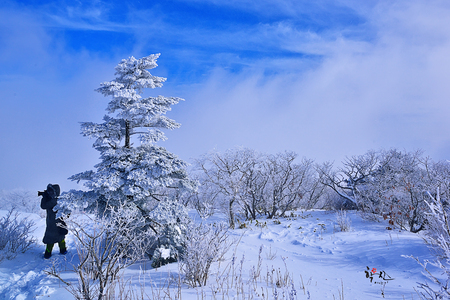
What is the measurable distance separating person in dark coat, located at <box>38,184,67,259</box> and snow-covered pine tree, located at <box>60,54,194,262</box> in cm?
129

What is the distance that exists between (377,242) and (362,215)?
4.04 metres

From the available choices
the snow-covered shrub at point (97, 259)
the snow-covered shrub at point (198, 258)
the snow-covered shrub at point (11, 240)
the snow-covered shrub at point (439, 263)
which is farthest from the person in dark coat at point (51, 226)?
the snow-covered shrub at point (439, 263)

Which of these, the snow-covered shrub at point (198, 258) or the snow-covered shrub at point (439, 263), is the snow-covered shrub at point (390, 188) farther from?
the snow-covered shrub at point (198, 258)

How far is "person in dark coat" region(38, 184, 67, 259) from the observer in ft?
23.7

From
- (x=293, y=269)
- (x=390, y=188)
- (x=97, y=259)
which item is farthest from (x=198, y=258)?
(x=390, y=188)

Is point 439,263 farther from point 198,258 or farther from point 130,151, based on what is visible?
point 130,151

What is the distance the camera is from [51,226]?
23.8ft

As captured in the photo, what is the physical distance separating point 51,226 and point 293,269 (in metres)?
6.94

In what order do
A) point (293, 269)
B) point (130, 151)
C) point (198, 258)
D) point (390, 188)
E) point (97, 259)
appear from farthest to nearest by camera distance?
point (390, 188), point (130, 151), point (293, 269), point (198, 258), point (97, 259)

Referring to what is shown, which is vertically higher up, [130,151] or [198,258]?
[130,151]

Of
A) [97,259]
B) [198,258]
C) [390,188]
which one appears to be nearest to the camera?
[97,259]

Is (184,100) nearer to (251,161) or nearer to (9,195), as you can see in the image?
(251,161)

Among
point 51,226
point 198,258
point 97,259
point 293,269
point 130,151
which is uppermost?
point 130,151

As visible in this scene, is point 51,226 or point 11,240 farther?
point 11,240
